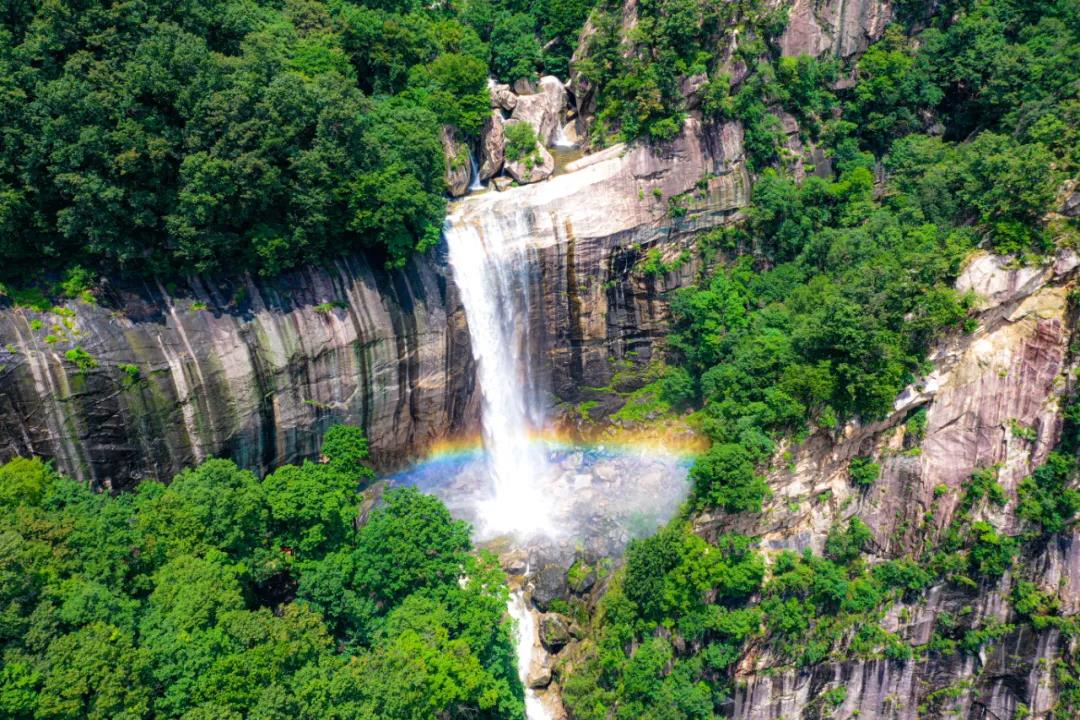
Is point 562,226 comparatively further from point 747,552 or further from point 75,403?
point 75,403

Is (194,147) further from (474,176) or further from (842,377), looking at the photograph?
(842,377)

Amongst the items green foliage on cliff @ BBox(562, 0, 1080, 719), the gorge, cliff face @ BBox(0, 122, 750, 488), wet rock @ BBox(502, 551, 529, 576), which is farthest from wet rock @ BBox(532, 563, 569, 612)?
cliff face @ BBox(0, 122, 750, 488)

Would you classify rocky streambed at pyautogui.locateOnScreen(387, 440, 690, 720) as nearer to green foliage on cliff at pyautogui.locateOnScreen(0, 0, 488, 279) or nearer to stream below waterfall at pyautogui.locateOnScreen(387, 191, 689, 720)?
stream below waterfall at pyautogui.locateOnScreen(387, 191, 689, 720)

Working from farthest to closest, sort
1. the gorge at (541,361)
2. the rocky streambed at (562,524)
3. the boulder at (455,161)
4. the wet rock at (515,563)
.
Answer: the boulder at (455,161) → the wet rock at (515,563) → the rocky streambed at (562,524) → the gorge at (541,361)

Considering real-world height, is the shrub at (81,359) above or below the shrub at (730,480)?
above

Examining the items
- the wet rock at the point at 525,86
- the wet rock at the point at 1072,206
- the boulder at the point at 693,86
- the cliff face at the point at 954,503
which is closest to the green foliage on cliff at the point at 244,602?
the cliff face at the point at 954,503

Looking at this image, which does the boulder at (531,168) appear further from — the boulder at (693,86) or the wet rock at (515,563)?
the wet rock at (515,563)
